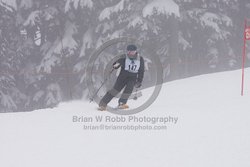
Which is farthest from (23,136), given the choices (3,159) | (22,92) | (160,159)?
(22,92)

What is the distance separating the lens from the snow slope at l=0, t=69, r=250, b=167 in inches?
218

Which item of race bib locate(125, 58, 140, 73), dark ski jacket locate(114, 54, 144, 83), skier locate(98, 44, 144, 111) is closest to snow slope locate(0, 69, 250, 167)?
skier locate(98, 44, 144, 111)

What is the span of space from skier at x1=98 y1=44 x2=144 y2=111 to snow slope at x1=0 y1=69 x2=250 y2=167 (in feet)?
2.24

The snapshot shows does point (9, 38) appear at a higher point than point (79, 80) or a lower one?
higher

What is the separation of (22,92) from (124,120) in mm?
18423

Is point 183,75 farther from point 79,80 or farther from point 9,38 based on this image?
point 9,38

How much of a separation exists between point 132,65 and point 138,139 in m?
3.16

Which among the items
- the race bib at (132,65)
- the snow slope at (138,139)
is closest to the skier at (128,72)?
the race bib at (132,65)

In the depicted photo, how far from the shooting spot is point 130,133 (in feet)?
22.9

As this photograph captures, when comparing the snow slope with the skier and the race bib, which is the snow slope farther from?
the race bib

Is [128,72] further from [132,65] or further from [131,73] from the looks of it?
[132,65]

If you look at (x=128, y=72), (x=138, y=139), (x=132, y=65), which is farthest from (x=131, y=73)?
(x=138, y=139)

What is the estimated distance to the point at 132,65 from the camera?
9.29 meters

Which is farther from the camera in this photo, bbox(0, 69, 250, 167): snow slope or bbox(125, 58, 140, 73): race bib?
bbox(125, 58, 140, 73): race bib
